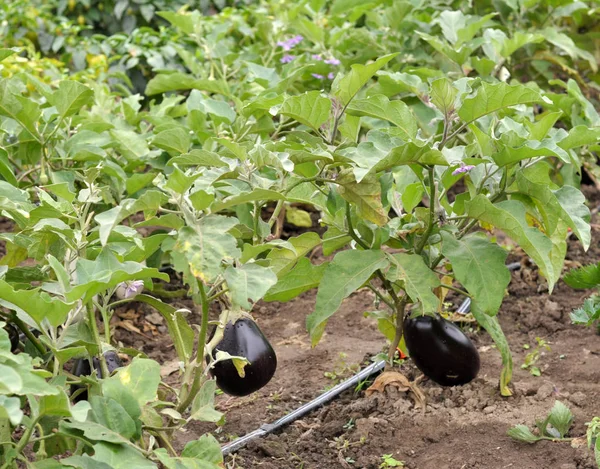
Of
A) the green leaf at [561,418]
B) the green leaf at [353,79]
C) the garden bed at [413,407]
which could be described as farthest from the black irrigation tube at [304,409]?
the green leaf at [353,79]

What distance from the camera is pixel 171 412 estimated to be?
1.59 meters

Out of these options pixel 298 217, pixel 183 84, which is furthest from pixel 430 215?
pixel 298 217

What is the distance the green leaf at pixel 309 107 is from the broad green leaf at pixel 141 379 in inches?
26.8

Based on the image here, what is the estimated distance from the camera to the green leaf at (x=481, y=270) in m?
2.05

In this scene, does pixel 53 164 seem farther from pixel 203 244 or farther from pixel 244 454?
pixel 203 244

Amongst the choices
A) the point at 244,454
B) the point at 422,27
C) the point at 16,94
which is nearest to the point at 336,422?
the point at 244,454

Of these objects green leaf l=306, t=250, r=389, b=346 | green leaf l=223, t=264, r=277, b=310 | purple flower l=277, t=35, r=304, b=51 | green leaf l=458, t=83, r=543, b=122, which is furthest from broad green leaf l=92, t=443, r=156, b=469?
purple flower l=277, t=35, r=304, b=51

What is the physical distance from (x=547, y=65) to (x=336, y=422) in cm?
237

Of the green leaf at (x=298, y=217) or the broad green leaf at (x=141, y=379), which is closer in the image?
the broad green leaf at (x=141, y=379)

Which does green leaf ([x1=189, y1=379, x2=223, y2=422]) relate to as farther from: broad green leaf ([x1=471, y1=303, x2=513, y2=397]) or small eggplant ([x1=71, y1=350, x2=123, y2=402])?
broad green leaf ([x1=471, y1=303, x2=513, y2=397])

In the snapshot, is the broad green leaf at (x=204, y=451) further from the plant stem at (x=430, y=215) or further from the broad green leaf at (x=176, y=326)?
the plant stem at (x=430, y=215)

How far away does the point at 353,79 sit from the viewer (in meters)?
1.97

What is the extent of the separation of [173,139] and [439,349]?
0.95 m

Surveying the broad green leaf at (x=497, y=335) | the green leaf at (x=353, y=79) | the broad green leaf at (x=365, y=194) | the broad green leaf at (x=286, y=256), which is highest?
the green leaf at (x=353, y=79)
